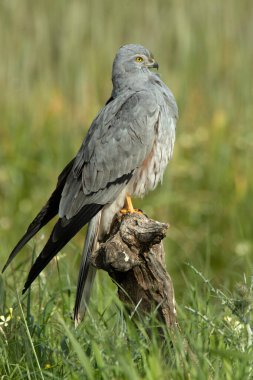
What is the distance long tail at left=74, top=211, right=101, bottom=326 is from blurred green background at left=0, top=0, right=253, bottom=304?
1.51 metres

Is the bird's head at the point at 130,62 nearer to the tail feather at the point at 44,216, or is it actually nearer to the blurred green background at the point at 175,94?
the tail feather at the point at 44,216

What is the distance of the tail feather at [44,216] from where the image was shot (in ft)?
12.6

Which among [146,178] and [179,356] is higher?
[146,178]

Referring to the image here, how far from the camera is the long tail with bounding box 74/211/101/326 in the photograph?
3.89m

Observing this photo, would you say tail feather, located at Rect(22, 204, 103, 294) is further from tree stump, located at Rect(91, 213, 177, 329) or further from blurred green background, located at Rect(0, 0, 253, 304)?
→ blurred green background, located at Rect(0, 0, 253, 304)

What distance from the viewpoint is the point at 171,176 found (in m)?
7.03

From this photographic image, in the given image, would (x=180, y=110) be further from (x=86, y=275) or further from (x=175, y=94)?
(x=86, y=275)

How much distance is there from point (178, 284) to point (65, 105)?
96.6 inches

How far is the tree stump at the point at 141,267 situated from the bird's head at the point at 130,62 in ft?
5.04

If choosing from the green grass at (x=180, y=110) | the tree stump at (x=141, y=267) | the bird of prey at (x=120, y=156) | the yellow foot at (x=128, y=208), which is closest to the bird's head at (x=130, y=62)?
the bird of prey at (x=120, y=156)

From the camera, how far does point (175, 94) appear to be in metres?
7.78

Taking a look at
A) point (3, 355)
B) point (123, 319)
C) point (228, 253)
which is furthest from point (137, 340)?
point (228, 253)

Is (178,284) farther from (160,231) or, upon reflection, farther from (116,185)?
(160,231)

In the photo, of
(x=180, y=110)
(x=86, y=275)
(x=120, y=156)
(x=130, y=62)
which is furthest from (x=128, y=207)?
(x=180, y=110)
